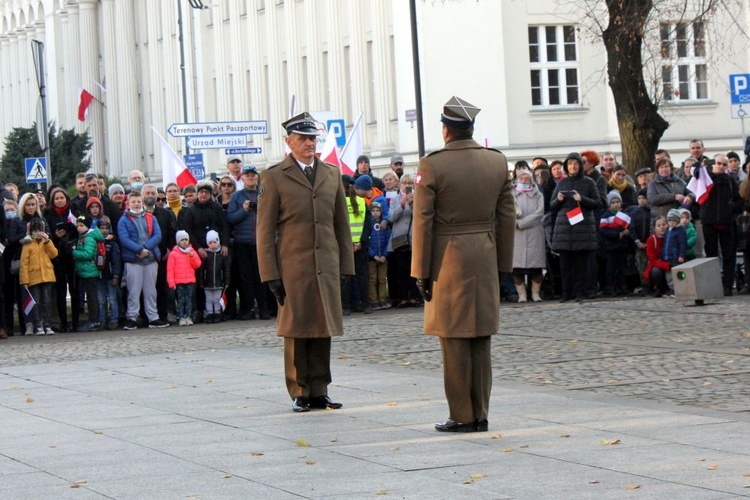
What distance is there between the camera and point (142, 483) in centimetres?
865

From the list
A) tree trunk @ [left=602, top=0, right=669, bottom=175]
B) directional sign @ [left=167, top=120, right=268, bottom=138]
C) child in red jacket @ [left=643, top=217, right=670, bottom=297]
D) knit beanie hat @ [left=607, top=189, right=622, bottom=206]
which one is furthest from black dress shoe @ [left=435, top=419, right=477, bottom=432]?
directional sign @ [left=167, top=120, right=268, bottom=138]

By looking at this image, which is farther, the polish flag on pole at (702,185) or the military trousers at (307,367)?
the polish flag on pole at (702,185)

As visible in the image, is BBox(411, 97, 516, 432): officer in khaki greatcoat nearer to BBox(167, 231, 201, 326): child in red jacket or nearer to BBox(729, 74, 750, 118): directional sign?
BBox(167, 231, 201, 326): child in red jacket

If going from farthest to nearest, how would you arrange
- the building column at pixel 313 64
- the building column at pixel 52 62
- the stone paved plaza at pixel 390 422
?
the building column at pixel 52 62 → the building column at pixel 313 64 → the stone paved plaza at pixel 390 422

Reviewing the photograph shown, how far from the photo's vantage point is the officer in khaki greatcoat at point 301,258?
38.7 ft

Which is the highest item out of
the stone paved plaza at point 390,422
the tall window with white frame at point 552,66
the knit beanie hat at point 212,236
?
the tall window with white frame at point 552,66

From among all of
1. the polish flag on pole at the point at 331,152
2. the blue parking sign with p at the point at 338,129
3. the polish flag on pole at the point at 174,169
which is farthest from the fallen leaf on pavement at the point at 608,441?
the polish flag on pole at the point at 174,169

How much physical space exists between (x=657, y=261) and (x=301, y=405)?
12.0 metres

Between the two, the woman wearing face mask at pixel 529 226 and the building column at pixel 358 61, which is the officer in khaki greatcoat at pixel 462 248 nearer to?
the woman wearing face mask at pixel 529 226

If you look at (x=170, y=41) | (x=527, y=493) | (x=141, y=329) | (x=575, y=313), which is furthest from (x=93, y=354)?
(x=170, y=41)

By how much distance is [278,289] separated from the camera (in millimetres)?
11836

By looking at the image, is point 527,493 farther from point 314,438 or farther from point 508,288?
point 508,288

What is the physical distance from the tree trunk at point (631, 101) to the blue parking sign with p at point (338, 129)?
4.96 meters

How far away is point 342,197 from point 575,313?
864 centimetres
